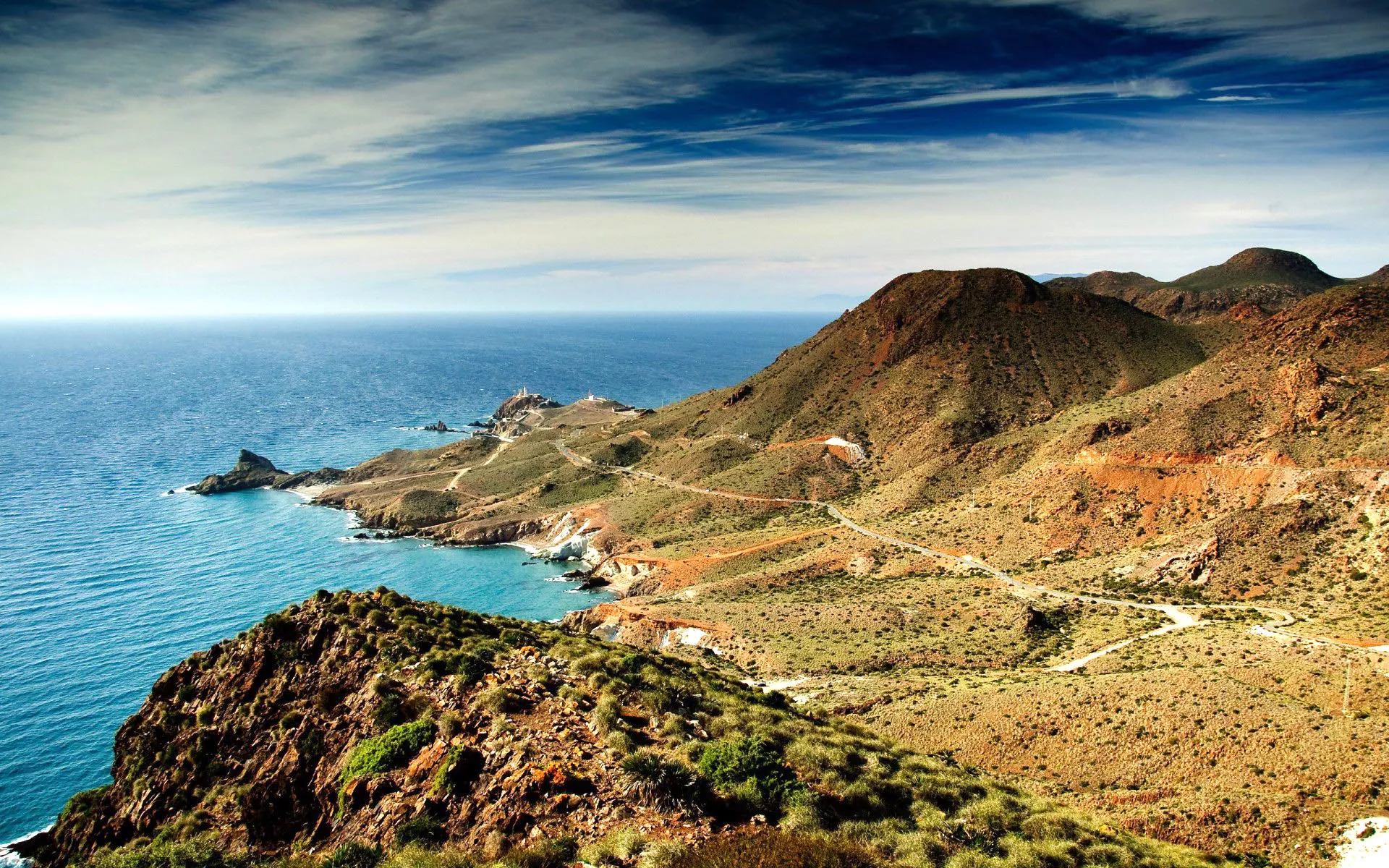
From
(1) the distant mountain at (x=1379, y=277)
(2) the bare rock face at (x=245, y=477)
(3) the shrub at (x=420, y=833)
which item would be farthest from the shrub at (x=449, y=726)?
(1) the distant mountain at (x=1379, y=277)

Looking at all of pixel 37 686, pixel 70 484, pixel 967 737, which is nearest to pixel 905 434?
pixel 967 737

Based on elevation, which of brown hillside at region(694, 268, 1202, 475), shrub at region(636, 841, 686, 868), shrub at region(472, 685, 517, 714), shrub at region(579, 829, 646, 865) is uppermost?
brown hillside at region(694, 268, 1202, 475)

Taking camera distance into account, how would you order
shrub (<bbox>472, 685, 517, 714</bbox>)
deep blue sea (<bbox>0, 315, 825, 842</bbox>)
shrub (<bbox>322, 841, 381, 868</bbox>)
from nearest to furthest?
shrub (<bbox>322, 841, 381, 868</bbox>) → shrub (<bbox>472, 685, 517, 714</bbox>) → deep blue sea (<bbox>0, 315, 825, 842</bbox>)

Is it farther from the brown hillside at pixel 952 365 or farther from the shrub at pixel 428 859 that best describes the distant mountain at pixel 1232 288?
the shrub at pixel 428 859

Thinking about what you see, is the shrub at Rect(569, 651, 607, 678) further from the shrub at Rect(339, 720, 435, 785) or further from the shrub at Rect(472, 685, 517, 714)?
the shrub at Rect(339, 720, 435, 785)

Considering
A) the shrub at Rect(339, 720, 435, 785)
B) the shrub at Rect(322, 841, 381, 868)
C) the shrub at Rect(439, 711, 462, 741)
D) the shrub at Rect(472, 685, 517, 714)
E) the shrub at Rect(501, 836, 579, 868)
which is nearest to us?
the shrub at Rect(501, 836, 579, 868)

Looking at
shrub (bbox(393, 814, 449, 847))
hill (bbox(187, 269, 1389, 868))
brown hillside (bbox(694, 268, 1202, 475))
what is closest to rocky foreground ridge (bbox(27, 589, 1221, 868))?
shrub (bbox(393, 814, 449, 847))

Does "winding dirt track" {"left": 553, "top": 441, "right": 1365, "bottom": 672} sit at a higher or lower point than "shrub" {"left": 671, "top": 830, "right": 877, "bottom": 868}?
lower
